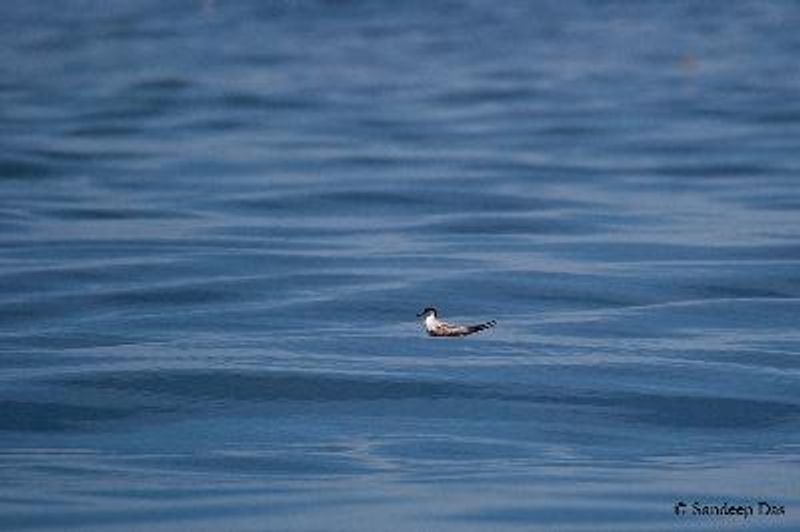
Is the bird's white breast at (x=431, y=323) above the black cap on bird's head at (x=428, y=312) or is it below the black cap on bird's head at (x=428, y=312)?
below

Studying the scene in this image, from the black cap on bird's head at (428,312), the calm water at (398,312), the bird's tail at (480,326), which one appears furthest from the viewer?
the bird's tail at (480,326)

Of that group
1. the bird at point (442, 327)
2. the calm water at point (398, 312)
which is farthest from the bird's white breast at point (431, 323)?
the calm water at point (398, 312)

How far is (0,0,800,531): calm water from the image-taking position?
1038cm

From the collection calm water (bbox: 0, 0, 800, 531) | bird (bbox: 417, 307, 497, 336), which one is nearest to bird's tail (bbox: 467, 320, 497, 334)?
bird (bbox: 417, 307, 497, 336)

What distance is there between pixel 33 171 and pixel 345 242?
7656 mm

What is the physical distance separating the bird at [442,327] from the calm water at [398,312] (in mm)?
100

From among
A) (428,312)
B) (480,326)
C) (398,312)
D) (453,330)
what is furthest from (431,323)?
(398,312)

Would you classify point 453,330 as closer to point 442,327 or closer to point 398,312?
point 442,327

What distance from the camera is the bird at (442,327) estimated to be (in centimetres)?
1403

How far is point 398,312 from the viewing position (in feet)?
50.4

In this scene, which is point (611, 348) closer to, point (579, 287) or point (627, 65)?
point (579, 287)

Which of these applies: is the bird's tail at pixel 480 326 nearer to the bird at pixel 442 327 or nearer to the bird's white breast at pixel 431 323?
the bird at pixel 442 327

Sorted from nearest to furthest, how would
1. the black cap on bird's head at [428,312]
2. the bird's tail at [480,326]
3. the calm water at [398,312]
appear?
1. the calm water at [398,312]
2. the black cap on bird's head at [428,312]
3. the bird's tail at [480,326]

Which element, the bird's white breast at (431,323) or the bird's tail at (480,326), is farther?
the bird's tail at (480,326)
